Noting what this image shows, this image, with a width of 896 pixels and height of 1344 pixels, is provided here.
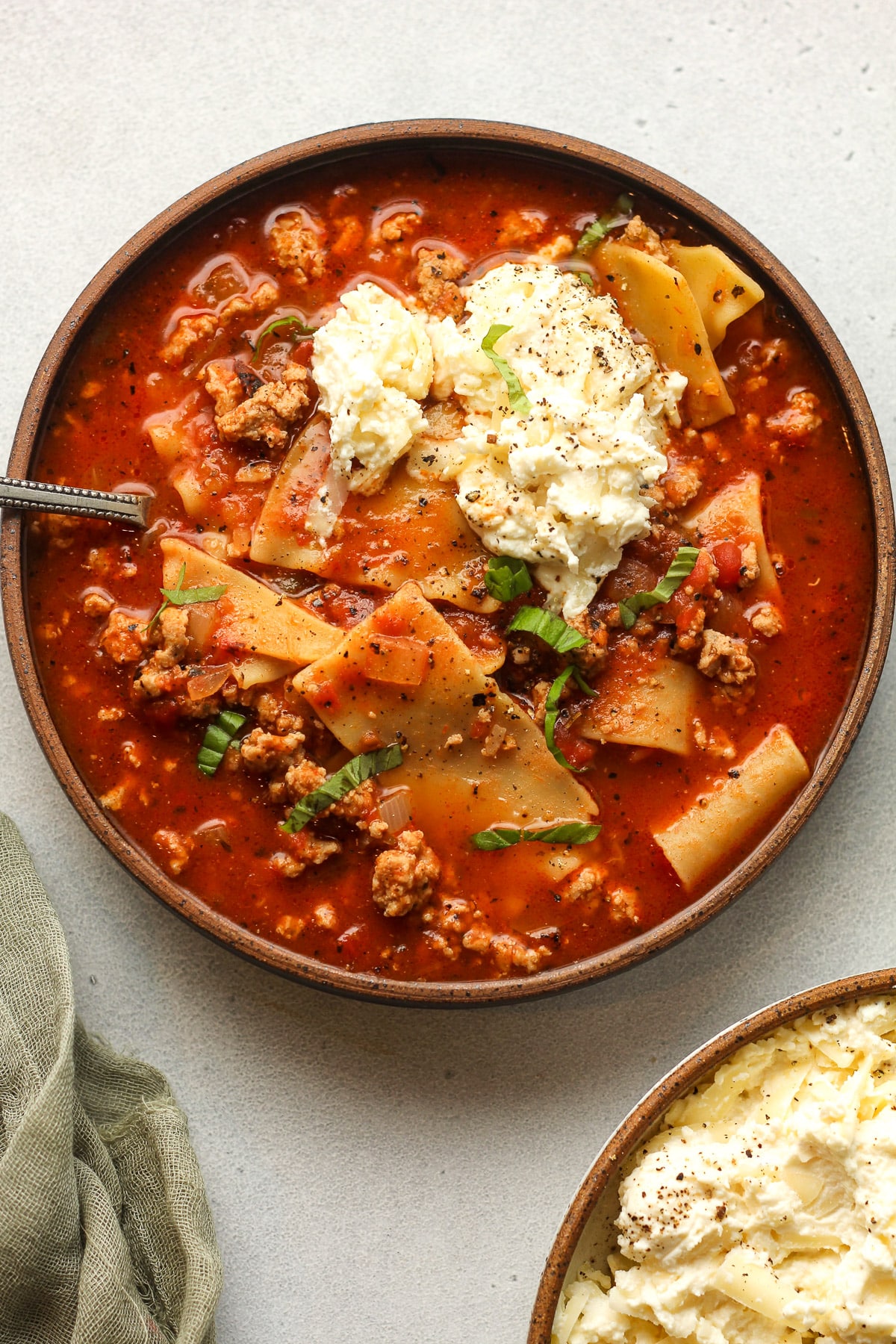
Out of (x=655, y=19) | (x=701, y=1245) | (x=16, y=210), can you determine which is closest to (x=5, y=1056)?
(x=701, y=1245)

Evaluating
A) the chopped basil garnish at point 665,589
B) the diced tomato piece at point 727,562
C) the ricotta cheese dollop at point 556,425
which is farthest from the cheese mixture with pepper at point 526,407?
the diced tomato piece at point 727,562

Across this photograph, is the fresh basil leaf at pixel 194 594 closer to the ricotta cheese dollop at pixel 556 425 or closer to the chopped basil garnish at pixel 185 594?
the chopped basil garnish at pixel 185 594

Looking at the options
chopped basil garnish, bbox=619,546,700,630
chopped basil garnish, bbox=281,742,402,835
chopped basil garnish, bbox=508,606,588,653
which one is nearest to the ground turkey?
chopped basil garnish, bbox=281,742,402,835

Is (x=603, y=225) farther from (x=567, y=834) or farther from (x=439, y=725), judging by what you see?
(x=567, y=834)

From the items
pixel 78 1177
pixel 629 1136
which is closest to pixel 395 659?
pixel 629 1136

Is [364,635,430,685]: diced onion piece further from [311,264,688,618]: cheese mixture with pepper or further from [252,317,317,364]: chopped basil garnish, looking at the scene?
[252,317,317,364]: chopped basil garnish

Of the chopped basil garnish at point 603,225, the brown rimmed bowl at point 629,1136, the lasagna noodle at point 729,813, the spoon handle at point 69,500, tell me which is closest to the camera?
the brown rimmed bowl at point 629,1136

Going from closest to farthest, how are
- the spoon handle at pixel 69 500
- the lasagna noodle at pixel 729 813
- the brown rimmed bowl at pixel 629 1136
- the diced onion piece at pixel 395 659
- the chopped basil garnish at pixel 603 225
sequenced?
the brown rimmed bowl at pixel 629 1136 → the spoon handle at pixel 69 500 → the diced onion piece at pixel 395 659 → the lasagna noodle at pixel 729 813 → the chopped basil garnish at pixel 603 225

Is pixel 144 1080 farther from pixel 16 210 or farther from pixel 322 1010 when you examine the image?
pixel 16 210
